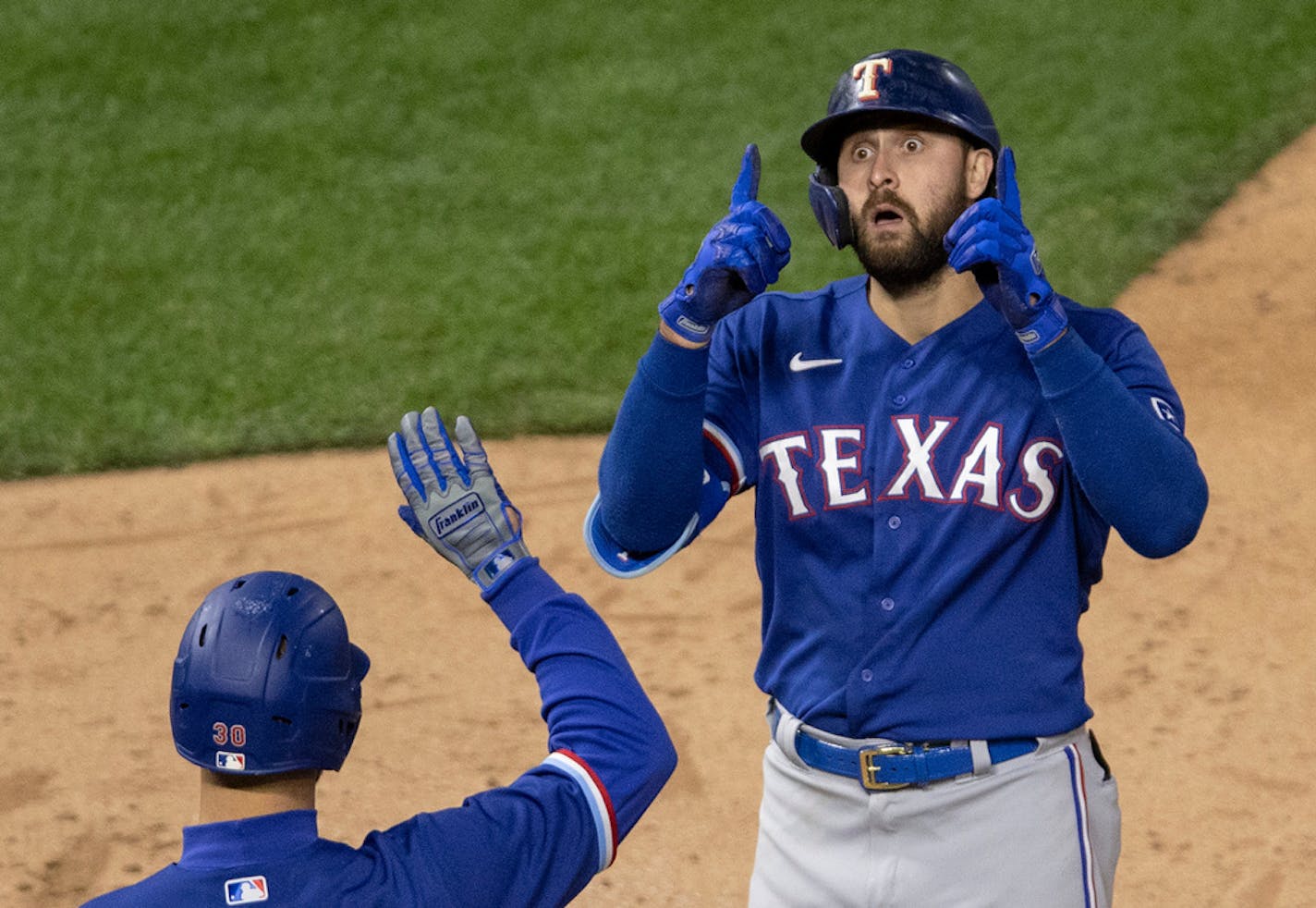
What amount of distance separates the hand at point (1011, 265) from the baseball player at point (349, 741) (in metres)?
0.81

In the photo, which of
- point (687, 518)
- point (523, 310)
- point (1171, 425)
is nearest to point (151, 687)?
point (523, 310)

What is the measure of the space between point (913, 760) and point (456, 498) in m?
0.93

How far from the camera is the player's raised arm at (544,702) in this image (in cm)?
243

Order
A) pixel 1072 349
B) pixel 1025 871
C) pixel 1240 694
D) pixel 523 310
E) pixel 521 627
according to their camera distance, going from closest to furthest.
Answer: pixel 521 627
pixel 1072 349
pixel 1025 871
pixel 1240 694
pixel 523 310

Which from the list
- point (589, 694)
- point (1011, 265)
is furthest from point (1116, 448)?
point (589, 694)

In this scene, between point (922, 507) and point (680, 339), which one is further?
point (922, 507)

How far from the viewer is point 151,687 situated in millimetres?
A: 5895

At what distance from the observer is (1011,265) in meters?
2.76

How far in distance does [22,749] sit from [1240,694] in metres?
3.70

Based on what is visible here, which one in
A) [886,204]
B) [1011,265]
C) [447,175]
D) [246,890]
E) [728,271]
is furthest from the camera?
[447,175]

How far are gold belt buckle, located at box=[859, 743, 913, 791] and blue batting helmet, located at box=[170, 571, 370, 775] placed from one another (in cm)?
92

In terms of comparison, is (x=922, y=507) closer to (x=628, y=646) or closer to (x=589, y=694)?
(x=589, y=694)

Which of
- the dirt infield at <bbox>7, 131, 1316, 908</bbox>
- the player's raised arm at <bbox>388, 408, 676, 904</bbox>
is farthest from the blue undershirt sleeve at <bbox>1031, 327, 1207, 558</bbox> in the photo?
the dirt infield at <bbox>7, 131, 1316, 908</bbox>

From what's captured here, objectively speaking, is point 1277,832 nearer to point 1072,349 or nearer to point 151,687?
point 1072,349
